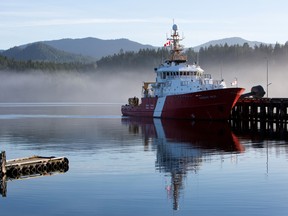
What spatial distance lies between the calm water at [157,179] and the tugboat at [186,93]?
57.8ft

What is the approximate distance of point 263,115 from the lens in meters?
86.1

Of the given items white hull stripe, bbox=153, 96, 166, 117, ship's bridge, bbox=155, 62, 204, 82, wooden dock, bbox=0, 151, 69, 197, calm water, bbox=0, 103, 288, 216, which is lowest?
calm water, bbox=0, 103, 288, 216

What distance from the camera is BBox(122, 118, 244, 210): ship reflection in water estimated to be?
3725 cm

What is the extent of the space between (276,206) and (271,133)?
40.1 m

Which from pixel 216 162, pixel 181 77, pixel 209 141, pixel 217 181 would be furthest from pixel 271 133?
pixel 217 181

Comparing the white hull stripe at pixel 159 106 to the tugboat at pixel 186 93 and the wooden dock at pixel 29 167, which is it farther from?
the wooden dock at pixel 29 167

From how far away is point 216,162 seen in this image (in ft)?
137

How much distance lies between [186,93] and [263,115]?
1388cm

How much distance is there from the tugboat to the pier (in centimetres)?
395

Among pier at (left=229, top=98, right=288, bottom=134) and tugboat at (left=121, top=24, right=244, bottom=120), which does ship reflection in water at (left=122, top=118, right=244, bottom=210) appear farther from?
pier at (left=229, top=98, right=288, bottom=134)

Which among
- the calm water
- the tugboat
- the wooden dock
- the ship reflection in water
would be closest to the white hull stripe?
the tugboat

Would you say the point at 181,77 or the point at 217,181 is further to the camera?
the point at 181,77

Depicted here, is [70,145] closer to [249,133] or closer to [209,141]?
[209,141]

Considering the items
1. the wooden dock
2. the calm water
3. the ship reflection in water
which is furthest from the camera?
the ship reflection in water
